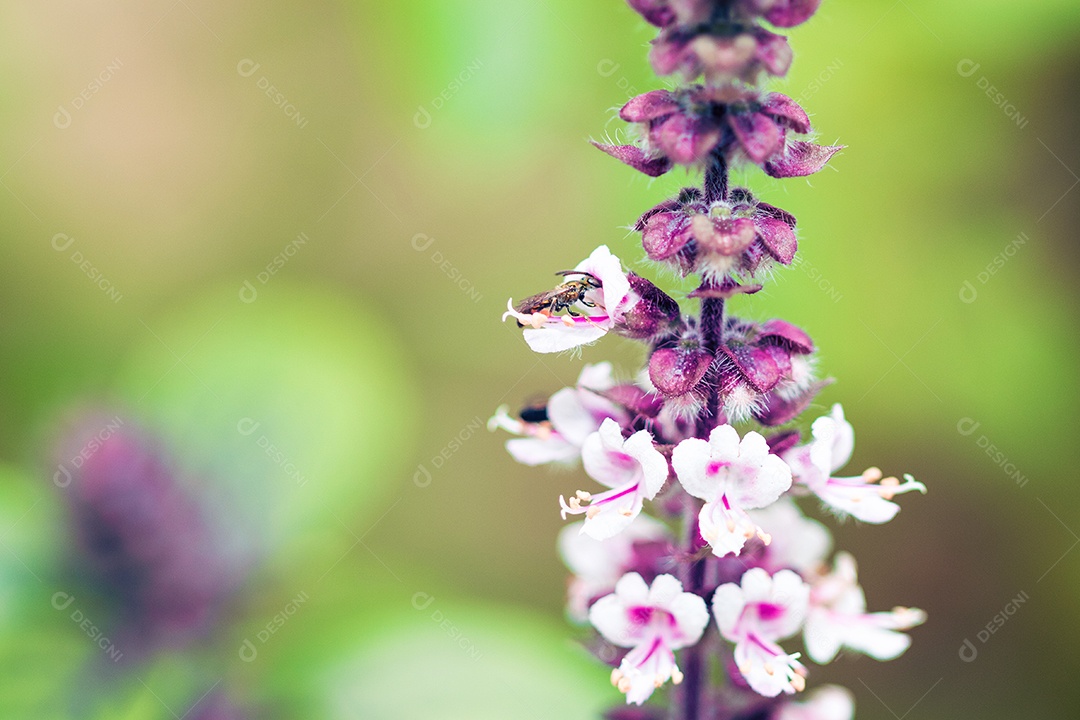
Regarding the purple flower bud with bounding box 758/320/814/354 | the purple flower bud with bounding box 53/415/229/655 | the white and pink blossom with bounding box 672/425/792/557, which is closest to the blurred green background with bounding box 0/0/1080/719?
the purple flower bud with bounding box 53/415/229/655

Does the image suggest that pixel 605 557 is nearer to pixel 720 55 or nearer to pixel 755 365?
pixel 755 365

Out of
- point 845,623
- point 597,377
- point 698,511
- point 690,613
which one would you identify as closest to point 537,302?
point 597,377

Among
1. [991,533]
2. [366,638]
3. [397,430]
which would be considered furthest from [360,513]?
[991,533]

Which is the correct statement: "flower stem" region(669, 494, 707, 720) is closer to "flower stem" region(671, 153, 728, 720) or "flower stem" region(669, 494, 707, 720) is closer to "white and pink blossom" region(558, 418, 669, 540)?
"flower stem" region(671, 153, 728, 720)

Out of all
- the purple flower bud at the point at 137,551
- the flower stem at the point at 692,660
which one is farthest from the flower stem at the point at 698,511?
the purple flower bud at the point at 137,551

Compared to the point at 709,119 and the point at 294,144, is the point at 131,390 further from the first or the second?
Answer: the point at 709,119

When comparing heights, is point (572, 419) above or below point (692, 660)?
above
